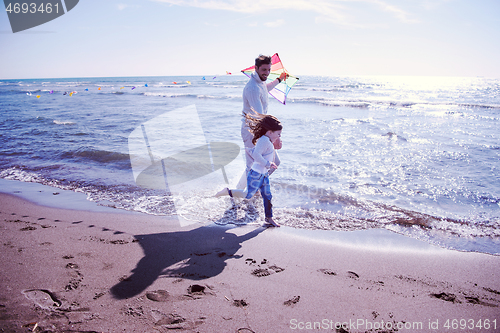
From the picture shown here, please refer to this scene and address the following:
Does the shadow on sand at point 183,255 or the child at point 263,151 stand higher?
the child at point 263,151

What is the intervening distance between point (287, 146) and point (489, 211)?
204 inches

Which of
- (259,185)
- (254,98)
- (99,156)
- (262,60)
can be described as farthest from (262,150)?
(99,156)

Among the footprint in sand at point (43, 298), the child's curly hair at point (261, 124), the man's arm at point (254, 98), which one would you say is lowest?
the footprint in sand at point (43, 298)

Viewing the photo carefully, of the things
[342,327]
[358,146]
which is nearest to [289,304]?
[342,327]

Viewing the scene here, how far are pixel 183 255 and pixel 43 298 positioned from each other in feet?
4.24

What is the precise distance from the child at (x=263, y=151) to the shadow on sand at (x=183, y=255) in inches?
21.3

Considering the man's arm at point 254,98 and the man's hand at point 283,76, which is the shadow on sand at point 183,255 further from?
the man's hand at point 283,76

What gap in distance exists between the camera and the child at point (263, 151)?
371 centimetres

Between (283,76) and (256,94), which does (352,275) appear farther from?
(283,76)

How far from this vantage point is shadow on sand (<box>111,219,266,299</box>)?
264 centimetres

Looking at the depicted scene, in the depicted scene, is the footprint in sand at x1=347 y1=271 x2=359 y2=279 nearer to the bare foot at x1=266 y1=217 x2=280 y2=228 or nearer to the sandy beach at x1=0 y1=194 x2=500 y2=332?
the sandy beach at x1=0 y1=194 x2=500 y2=332

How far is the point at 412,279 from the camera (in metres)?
2.82

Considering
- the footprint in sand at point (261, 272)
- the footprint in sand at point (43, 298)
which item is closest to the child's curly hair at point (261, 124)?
the footprint in sand at point (261, 272)

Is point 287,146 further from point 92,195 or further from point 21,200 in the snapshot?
point 21,200
